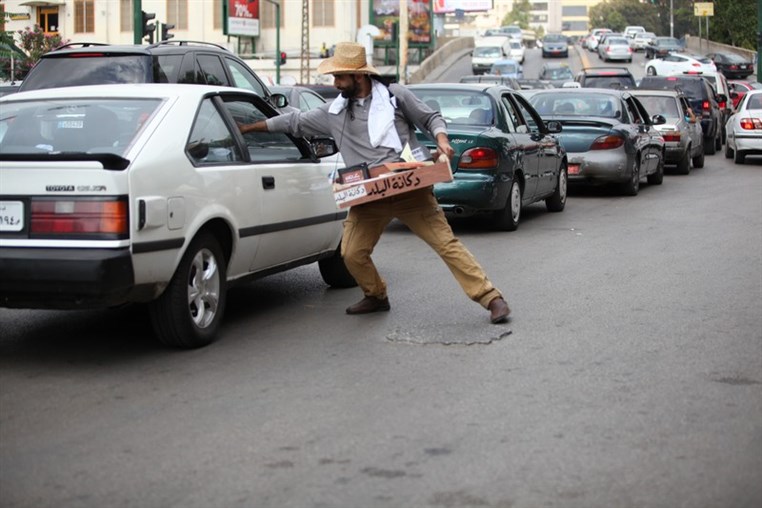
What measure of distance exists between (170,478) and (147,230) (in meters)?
2.14

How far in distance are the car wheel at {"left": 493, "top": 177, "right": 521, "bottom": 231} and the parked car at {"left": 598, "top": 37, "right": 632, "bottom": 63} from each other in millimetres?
66888

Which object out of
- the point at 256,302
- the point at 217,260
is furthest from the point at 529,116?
the point at 217,260

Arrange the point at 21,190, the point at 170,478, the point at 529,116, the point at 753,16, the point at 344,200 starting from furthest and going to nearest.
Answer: the point at 753,16
the point at 529,116
the point at 344,200
the point at 21,190
the point at 170,478

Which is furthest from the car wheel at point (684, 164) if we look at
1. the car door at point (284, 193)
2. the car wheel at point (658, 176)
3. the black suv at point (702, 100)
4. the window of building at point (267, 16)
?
the window of building at point (267, 16)

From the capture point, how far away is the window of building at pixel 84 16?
77688 mm

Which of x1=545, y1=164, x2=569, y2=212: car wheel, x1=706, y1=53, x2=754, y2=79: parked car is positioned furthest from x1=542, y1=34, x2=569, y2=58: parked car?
x1=545, y1=164, x2=569, y2=212: car wheel

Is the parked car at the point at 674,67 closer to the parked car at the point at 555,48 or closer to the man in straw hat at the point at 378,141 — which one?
the parked car at the point at 555,48

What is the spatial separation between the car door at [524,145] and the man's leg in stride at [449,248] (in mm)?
5223

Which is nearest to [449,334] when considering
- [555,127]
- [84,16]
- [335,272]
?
[335,272]

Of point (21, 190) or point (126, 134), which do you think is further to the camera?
point (126, 134)

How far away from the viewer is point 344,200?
7773mm

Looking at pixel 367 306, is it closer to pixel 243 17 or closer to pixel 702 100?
pixel 702 100

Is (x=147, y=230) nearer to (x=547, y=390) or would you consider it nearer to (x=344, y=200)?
(x=344, y=200)

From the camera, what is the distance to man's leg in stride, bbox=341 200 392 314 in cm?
812
